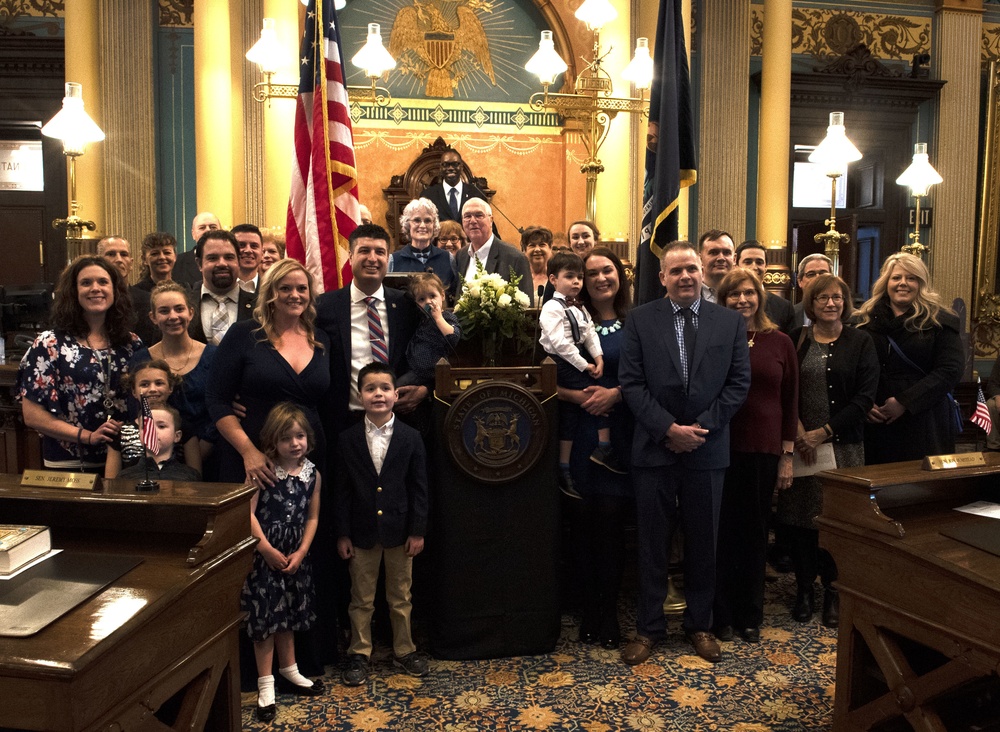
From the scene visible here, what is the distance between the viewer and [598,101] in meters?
5.93

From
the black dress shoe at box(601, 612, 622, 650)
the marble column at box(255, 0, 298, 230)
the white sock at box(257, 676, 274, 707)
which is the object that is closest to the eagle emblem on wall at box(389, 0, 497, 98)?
the marble column at box(255, 0, 298, 230)

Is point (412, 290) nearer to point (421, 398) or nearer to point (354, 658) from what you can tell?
point (421, 398)

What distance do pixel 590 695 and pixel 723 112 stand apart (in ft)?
27.2

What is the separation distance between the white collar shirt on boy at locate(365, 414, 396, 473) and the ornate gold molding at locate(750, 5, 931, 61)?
8.60 metres

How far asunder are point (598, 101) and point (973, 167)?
7.20 m

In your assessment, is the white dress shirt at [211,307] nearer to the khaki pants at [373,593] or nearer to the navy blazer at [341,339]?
the navy blazer at [341,339]

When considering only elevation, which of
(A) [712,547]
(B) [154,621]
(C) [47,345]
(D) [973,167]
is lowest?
(A) [712,547]

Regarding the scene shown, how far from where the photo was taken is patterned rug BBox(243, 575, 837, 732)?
312cm

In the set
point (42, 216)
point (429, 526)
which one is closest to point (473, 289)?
point (429, 526)

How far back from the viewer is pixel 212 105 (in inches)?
345

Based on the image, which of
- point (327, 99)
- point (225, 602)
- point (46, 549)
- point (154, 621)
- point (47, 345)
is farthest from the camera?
point (327, 99)

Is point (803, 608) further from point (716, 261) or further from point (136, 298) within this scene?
point (136, 298)

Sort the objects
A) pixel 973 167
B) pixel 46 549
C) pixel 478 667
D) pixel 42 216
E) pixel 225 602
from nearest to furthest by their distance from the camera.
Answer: pixel 46 549 → pixel 225 602 → pixel 478 667 → pixel 42 216 → pixel 973 167

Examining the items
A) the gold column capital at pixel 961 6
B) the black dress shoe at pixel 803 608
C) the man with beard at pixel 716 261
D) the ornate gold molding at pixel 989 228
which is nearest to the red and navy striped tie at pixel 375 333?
the man with beard at pixel 716 261
